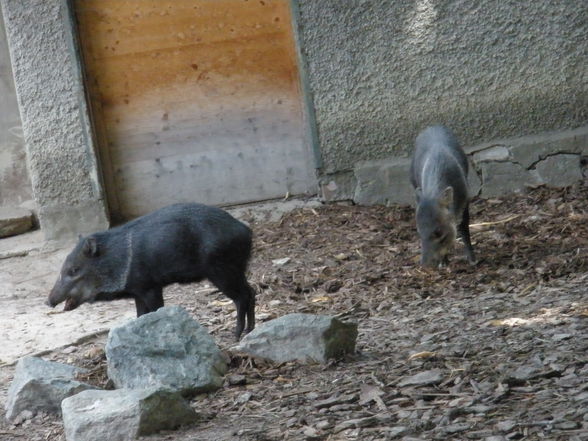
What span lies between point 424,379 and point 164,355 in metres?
1.23

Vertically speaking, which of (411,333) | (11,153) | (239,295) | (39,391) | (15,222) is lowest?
(411,333)

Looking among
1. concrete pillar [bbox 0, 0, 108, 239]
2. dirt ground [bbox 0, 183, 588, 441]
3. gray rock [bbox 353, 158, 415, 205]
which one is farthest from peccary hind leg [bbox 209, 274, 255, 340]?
concrete pillar [bbox 0, 0, 108, 239]

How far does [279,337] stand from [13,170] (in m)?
5.57

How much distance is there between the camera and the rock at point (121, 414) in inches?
152

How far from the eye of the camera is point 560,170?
8.38 metres

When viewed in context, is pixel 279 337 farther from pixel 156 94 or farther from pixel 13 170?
pixel 13 170

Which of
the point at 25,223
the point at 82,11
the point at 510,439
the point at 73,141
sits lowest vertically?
the point at 510,439

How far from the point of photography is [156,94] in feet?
29.1

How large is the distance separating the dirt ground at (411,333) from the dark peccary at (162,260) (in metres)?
0.32

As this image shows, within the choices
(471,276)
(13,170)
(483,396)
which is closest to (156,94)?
(13,170)

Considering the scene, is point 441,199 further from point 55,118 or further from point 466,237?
point 55,118

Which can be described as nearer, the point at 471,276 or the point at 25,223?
the point at 471,276

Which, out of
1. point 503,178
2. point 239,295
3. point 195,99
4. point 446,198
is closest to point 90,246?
point 239,295

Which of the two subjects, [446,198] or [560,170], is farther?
[560,170]
